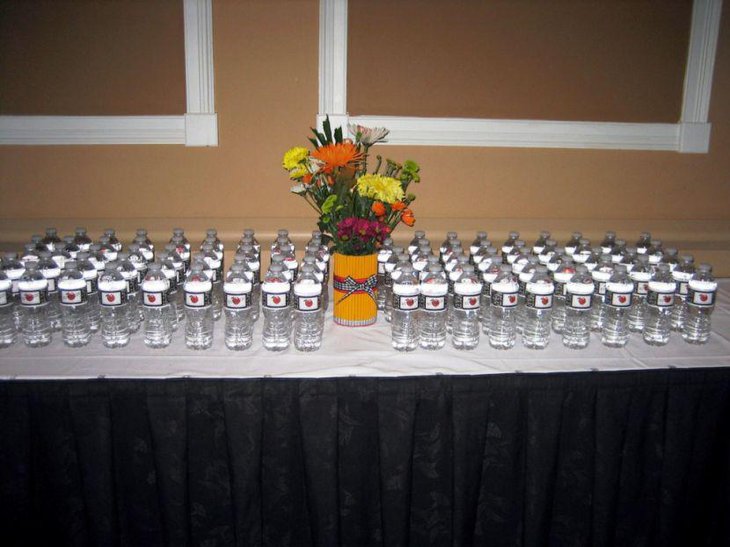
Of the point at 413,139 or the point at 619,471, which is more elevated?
the point at 413,139

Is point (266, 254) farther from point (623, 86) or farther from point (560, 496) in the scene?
point (623, 86)

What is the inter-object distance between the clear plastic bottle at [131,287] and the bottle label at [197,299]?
9.5 inches

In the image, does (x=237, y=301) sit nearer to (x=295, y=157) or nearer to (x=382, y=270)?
(x=295, y=157)

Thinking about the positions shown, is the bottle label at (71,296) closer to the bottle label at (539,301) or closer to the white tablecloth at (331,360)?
the white tablecloth at (331,360)

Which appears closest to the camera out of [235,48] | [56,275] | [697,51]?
[56,275]

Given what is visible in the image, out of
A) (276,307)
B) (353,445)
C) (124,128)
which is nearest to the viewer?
(353,445)

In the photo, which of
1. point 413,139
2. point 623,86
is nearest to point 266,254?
point 413,139

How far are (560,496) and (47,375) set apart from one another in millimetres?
1650

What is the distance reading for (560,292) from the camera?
235 centimetres

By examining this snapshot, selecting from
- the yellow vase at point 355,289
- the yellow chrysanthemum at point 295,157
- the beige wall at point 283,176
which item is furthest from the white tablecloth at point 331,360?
the beige wall at point 283,176

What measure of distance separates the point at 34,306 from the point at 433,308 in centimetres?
129

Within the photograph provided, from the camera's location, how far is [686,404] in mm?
2037

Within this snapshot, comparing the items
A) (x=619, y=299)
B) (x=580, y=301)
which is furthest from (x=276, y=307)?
(x=619, y=299)

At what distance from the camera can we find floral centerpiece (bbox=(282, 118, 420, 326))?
87.9 inches
